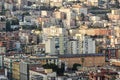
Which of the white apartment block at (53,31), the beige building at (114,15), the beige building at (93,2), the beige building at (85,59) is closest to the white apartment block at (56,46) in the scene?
the beige building at (85,59)

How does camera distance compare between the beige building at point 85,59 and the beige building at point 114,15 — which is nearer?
the beige building at point 85,59

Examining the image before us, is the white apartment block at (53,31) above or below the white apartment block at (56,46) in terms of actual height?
below

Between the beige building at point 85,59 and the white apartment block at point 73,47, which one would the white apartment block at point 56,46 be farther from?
the beige building at point 85,59

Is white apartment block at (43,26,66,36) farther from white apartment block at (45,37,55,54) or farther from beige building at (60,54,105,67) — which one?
beige building at (60,54,105,67)

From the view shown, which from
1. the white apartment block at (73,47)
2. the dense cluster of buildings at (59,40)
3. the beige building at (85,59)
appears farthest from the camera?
the white apartment block at (73,47)

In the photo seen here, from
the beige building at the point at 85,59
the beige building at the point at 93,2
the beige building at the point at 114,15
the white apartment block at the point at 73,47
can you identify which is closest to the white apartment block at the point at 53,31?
the white apartment block at the point at 73,47

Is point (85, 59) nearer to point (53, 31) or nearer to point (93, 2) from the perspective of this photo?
point (53, 31)

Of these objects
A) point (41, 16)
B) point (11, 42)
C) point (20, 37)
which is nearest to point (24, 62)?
point (11, 42)

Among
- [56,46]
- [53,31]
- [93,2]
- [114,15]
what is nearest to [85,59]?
[56,46]

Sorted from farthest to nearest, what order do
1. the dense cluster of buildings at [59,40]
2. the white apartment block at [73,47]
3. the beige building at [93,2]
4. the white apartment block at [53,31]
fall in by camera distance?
the beige building at [93,2] < the white apartment block at [53,31] < the white apartment block at [73,47] < the dense cluster of buildings at [59,40]

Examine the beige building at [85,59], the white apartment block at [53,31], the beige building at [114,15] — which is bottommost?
the beige building at [114,15]
